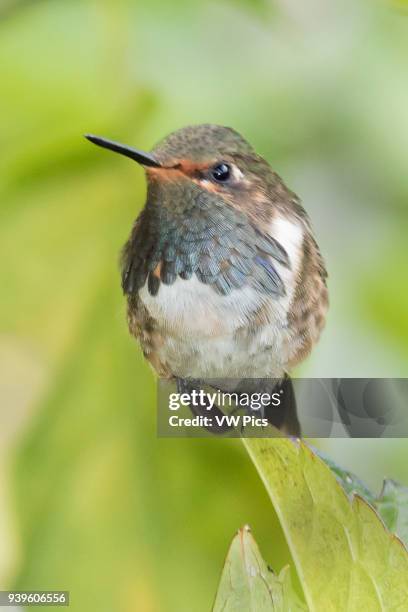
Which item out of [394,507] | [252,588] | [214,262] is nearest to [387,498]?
[394,507]

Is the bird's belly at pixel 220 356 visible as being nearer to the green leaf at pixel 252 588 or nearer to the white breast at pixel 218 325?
the white breast at pixel 218 325

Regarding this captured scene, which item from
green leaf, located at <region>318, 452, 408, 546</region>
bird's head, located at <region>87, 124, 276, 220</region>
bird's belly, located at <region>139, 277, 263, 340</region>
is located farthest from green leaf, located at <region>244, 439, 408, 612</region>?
bird's head, located at <region>87, 124, 276, 220</region>

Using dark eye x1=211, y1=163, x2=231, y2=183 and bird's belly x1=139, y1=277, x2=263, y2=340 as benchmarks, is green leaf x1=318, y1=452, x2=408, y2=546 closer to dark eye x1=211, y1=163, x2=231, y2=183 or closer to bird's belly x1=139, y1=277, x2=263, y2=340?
bird's belly x1=139, y1=277, x2=263, y2=340

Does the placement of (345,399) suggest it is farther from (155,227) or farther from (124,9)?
(124,9)

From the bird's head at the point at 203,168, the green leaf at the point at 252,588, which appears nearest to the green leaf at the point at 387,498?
the green leaf at the point at 252,588

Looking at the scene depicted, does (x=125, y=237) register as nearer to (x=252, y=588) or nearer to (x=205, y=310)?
(x=205, y=310)
